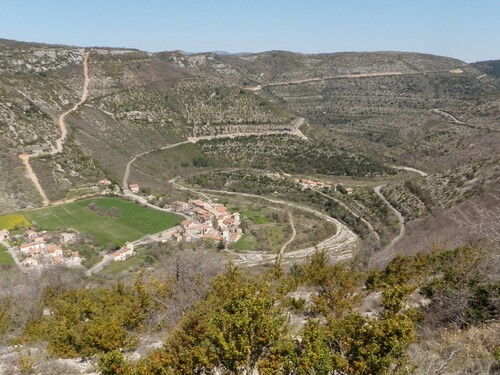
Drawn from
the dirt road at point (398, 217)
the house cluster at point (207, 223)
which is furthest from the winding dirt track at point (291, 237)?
the dirt road at point (398, 217)

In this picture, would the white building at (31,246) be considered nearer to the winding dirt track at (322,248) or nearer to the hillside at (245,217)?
the hillside at (245,217)

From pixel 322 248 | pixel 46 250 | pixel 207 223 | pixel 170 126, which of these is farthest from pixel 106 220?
pixel 170 126

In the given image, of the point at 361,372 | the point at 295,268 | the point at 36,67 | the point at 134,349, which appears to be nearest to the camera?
the point at 361,372

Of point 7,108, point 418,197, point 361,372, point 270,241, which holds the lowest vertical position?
point 270,241

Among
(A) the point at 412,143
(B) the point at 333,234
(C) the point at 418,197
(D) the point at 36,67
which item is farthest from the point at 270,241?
(D) the point at 36,67

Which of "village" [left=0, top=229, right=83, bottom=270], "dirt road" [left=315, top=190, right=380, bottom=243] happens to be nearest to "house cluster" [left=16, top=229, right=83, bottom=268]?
"village" [left=0, top=229, right=83, bottom=270]

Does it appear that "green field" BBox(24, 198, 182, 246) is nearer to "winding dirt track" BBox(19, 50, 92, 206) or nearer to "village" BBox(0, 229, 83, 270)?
"village" BBox(0, 229, 83, 270)

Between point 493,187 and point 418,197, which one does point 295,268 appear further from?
point 418,197
